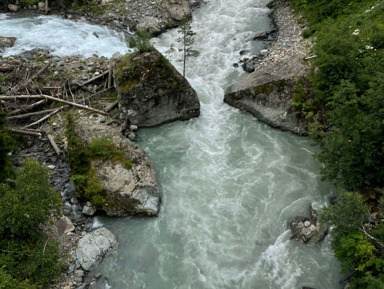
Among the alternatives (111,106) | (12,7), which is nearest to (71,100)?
(111,106)

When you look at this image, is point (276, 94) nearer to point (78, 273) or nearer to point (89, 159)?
point (89, 159)

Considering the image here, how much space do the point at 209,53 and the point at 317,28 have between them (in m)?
7.62

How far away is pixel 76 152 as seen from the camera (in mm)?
15875

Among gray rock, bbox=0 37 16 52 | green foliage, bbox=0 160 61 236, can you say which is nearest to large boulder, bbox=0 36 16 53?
gray rock, bbox=0 37 16 52

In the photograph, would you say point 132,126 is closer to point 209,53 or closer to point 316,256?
point 209,53

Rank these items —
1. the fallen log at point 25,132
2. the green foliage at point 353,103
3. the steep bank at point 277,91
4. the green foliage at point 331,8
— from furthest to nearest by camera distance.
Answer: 1. the green foliage at point 331,8
2. the steep bank at point 277,91
3. the fallen log at point 25,132
4. the green foliage at point 353,103

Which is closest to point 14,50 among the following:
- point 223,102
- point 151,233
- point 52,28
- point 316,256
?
point 52,28

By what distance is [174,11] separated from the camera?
1086 inches

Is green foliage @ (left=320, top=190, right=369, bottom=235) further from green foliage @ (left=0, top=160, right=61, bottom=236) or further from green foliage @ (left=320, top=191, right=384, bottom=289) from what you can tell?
green foliage @ (left=0, top=160, right=61, bottom=236)

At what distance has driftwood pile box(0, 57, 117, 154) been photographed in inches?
727

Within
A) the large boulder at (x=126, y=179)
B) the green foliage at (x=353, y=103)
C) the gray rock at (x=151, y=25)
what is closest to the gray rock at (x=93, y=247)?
the large boulder at (x=126, y=179)

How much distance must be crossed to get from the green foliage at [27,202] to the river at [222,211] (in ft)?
10.0

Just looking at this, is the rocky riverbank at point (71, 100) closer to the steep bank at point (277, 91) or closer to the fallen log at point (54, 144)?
the fallen log at point (54, 144)

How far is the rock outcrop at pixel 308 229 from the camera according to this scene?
13883 millimetres
